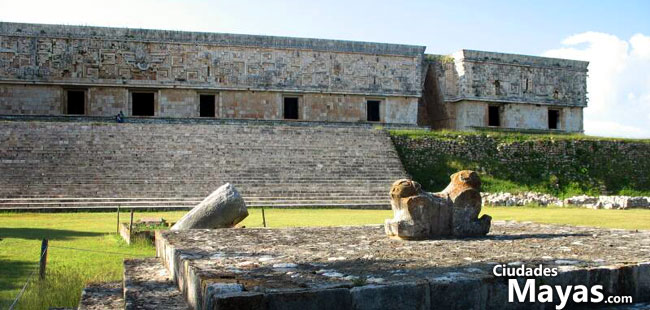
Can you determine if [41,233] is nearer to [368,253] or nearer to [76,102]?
[368,253]

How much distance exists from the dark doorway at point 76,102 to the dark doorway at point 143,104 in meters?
1.94

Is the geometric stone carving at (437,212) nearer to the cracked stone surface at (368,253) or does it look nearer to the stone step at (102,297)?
the cracked stone surface at (368,253)

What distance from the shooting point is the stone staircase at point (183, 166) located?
53.4 ft

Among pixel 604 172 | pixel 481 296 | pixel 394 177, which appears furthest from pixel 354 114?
pixel 481 296

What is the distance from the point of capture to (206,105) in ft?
86.8

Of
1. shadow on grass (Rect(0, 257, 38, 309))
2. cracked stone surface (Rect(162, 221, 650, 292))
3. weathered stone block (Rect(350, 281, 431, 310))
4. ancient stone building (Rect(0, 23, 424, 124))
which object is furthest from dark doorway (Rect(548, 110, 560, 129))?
weathered stone block (Rect(350, 281, 431, 310))

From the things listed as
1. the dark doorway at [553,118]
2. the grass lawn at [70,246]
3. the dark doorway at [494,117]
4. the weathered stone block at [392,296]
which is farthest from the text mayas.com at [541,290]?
the dark doorway at [553,118]

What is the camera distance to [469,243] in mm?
5410

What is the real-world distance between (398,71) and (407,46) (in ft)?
4.04

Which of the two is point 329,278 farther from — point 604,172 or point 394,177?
point 604,172

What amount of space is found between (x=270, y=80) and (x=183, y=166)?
8.94m

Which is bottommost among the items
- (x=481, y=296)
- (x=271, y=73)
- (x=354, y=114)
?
(x=481, y=296)

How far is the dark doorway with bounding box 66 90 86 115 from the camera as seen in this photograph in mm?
25062

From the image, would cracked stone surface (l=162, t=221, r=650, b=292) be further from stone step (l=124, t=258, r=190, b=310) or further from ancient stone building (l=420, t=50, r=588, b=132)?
ancient stone building (l=420, t=50, r=588, b=132)
